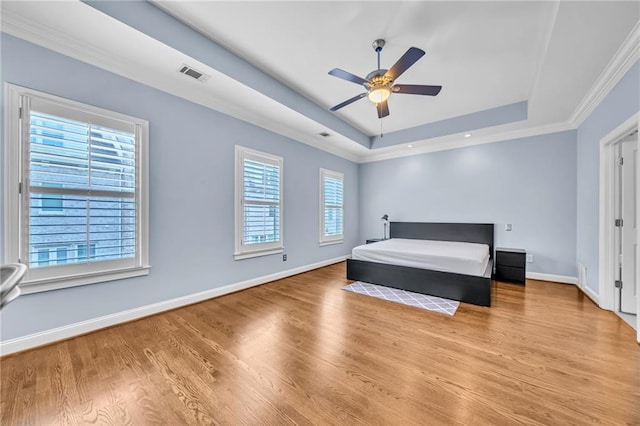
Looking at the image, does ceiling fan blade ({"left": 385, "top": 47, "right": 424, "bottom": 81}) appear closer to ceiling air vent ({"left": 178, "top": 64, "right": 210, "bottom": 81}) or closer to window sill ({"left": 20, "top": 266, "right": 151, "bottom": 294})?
ceiling air vent ({"left": 178, "top": 64, "right": 210, "bottom": 81})

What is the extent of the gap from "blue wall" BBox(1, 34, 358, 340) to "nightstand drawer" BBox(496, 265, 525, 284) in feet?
11.9

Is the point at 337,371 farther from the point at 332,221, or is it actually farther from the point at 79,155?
the point at 332,221

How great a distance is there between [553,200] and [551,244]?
743 mm

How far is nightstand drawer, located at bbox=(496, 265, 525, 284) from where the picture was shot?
3.86m

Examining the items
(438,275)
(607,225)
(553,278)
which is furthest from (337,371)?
(553,278)

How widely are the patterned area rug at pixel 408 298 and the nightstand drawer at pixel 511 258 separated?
5.25 feet

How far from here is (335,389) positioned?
1.58 m

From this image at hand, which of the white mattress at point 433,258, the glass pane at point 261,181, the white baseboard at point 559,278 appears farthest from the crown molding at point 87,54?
the white baseboard at point 559,278

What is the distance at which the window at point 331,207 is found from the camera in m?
5.18

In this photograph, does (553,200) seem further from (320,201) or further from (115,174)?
(115,174)

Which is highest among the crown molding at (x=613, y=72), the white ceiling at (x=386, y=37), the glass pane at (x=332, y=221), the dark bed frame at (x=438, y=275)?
the white ceiling at (x=386, y=37)

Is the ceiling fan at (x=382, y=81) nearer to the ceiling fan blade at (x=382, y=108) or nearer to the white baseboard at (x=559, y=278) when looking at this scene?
the ceiling fan blade at (x=382, y=108)

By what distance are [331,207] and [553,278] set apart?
412 cm

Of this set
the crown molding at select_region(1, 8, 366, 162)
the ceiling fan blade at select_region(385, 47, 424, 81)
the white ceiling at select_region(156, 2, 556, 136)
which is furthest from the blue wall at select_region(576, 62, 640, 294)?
the crown molding at select_region(1, 8, 366, 162)
